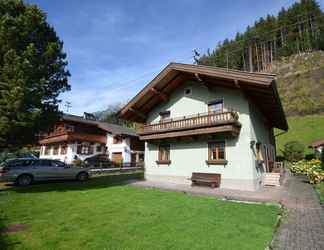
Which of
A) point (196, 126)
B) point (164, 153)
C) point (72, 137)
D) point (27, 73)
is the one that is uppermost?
point (27, 73)

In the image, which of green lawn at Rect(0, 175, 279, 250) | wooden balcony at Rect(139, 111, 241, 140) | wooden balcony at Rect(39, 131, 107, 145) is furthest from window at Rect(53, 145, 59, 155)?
green lawn at Rect(0, 175, 279, 250)

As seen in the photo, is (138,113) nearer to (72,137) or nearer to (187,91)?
(187,91)

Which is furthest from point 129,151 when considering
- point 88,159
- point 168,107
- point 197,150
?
point 197,150

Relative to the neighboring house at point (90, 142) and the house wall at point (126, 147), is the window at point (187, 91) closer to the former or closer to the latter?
the neighboring house at point (90, 142)

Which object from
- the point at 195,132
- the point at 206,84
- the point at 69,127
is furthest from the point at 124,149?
the point at 206,84

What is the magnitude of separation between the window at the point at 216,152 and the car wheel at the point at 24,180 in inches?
492

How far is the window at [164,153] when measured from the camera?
16.7 meters

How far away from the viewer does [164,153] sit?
17016 mm

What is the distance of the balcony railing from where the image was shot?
12.8 metres

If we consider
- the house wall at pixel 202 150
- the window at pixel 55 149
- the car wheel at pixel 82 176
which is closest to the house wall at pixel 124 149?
the window at pixel 55 149

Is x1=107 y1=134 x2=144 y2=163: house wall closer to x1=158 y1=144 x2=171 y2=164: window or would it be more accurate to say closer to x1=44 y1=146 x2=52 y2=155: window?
x1=44 y1=146 x2=52 y2=155: window

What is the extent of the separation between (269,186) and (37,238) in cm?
1429

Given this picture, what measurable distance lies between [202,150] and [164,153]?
352cm

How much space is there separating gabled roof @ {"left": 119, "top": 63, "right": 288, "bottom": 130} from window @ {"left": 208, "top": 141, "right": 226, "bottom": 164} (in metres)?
3.69
